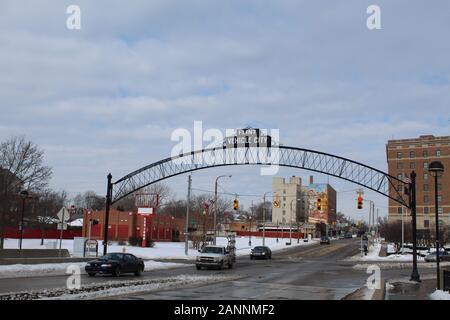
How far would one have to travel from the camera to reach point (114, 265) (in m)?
29.4

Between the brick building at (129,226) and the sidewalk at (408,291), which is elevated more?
the brick building at (129,226)

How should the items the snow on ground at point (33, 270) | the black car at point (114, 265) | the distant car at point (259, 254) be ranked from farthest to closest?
the distant car at point (259, 254), the black car at point (114, 265), the snow on ground at point (33, 270)

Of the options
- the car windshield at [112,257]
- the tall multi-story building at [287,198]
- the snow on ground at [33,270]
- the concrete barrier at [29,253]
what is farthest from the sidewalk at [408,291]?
the tall multi-story building at [287,198]

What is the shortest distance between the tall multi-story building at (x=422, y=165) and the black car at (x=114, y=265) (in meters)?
123

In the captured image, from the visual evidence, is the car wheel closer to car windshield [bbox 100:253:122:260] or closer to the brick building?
car windshield [bbox 100:253:122:260]

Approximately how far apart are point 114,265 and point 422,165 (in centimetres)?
13274

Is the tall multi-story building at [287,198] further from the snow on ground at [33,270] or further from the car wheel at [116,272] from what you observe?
the car wheel at [116,272]

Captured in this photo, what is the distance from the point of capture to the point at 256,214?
651 feet

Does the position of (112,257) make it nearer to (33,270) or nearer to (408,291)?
(33,270)

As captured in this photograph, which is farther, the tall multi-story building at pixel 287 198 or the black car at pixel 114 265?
the tall multi-story building at pixel 287 198

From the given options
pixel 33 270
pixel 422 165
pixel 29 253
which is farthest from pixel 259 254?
pixel 422 165

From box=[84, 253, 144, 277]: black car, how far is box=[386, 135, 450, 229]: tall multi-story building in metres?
123

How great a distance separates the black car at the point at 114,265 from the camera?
29.0 metres

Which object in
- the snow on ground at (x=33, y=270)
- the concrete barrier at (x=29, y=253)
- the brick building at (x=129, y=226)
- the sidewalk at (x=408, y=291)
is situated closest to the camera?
the sidewalk at (x=408, y=291)
